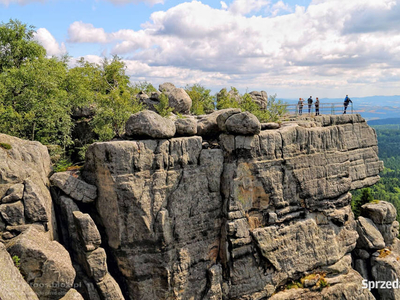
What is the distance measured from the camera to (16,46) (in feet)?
116

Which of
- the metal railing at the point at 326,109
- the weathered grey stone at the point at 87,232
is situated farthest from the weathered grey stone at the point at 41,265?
the metal railing at the point at 326,109

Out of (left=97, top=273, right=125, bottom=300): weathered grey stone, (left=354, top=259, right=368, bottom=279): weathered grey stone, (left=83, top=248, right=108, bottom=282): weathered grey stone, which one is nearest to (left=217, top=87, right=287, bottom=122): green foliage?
(left=354, top=259, right=368, bottom=279): weathered grey stone

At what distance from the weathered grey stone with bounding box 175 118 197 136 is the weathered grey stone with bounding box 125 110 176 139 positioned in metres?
1.46

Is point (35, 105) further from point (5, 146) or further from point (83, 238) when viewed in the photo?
point (83, 238)

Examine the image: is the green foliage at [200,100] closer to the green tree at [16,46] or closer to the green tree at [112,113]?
the green tree at [112,113]

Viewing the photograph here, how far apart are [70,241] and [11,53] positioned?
77.6ft

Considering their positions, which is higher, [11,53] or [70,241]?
[11,53]

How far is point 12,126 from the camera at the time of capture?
2775cm

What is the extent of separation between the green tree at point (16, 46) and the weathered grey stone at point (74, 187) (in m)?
17.8

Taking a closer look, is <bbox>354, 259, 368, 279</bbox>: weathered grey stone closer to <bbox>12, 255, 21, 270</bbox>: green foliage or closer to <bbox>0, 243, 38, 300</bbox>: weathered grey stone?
<bbox>0, 243, 38, 300</bbox>: weathered grey stone

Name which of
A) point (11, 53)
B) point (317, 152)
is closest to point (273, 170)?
point (317, 152)

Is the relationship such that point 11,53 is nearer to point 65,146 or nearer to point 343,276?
point 65,146

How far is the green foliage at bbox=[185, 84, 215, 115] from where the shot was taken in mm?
44153

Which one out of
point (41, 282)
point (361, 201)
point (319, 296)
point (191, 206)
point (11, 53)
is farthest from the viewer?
point (361, 201)
